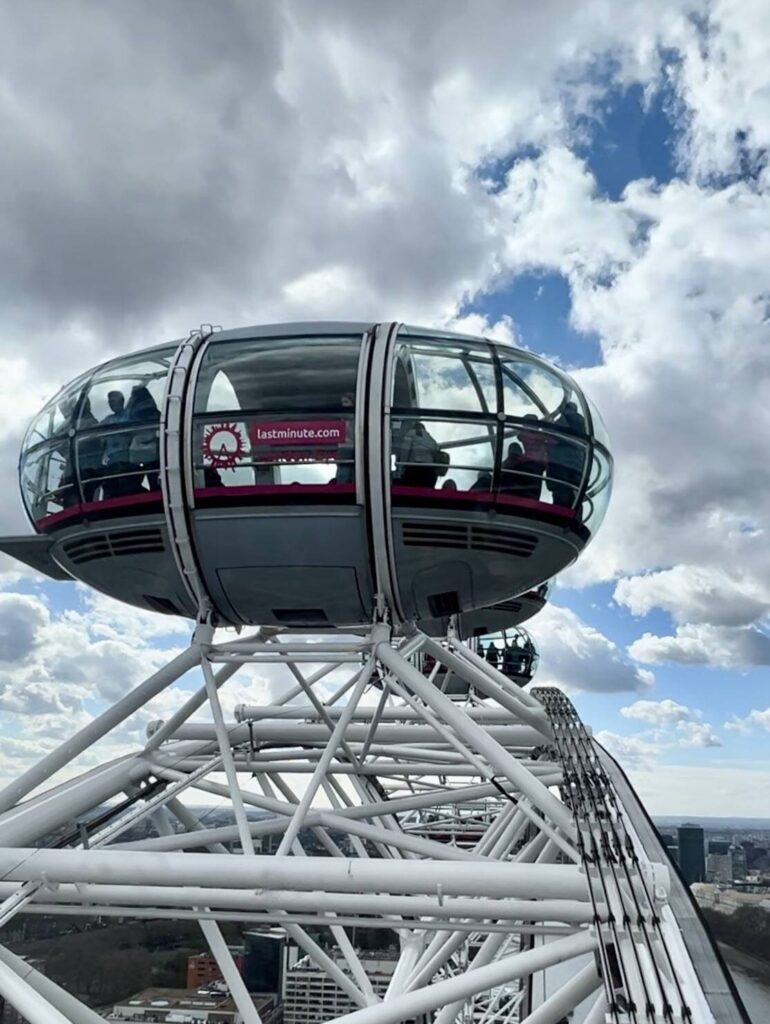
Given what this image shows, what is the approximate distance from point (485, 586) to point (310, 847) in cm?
977

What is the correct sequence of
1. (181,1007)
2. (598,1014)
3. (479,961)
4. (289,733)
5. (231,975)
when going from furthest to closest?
(181,1007)
(289,733)
(479,961)
(231,975)
(598,1014)

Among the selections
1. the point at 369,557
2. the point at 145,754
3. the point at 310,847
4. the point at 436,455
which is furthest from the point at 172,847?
the point at 310,847

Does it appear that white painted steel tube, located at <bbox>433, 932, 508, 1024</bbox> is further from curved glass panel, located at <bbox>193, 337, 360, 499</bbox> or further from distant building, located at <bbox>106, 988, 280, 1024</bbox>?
distant building, located at <bbox>106, 988, 280, 1024</bbox>

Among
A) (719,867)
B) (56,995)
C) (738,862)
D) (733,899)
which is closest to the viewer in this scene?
(56,995)

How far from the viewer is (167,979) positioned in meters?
34.5

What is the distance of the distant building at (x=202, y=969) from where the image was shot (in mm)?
35875

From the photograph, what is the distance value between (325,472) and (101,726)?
359cm

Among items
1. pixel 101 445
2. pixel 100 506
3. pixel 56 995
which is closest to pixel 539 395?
pixel 101 445

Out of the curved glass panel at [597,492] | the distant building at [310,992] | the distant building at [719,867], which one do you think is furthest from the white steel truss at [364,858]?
the distant building at [310,992]

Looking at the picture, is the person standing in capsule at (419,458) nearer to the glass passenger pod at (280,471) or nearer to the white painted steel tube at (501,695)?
the glass passenger pod at (280,471)

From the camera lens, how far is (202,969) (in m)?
37.3

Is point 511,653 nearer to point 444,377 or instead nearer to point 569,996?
point 444,377

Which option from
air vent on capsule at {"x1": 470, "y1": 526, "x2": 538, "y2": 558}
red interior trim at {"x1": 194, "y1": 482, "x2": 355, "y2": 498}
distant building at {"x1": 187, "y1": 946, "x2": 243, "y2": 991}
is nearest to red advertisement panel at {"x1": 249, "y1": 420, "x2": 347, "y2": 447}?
red interior trim at {"x1": 194, "y1": 482, "x2": 355, "y2": 498}

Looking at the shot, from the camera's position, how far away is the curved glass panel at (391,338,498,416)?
362 inches
